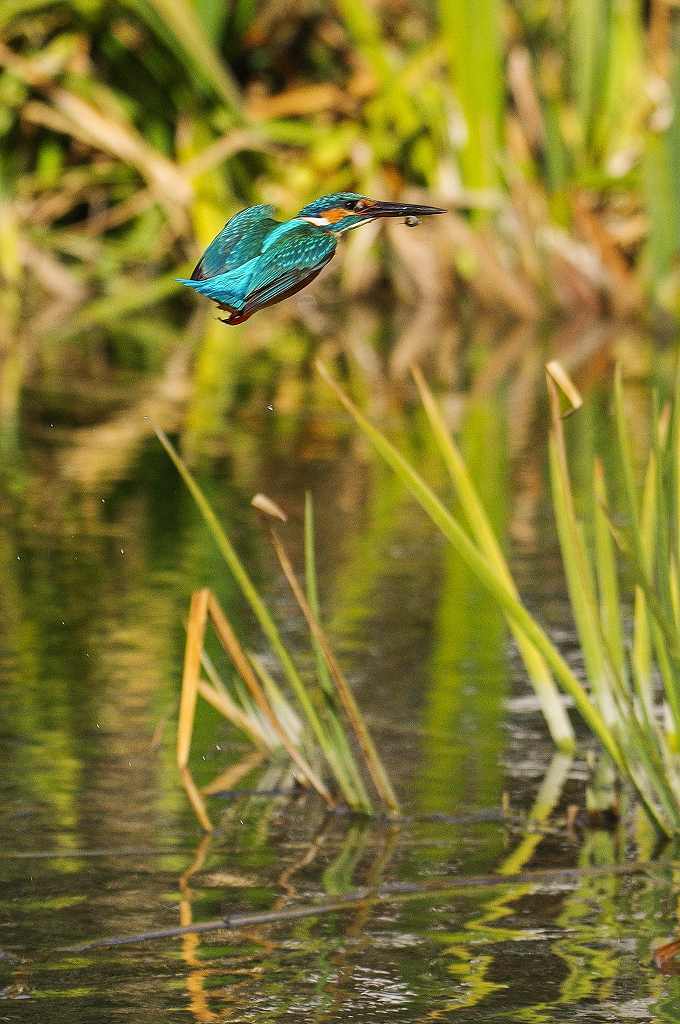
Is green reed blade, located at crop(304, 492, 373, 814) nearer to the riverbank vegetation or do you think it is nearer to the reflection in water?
the reflection in water

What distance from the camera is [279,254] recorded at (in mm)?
2031

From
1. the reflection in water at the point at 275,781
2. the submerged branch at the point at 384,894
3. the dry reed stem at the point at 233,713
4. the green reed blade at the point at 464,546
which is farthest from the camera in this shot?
the dry reed stem at the point at 233,713

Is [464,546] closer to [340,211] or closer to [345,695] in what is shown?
[345,695]

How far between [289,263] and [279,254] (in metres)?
0.02

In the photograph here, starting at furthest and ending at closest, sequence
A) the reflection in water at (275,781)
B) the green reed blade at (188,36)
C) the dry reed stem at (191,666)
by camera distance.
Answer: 1. the green reed blade at (188,36)
2. the dry reed stem at (191,666)
3. the reflection in water at (275,781)

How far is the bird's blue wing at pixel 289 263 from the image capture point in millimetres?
2000

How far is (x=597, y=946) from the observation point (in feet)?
9.27

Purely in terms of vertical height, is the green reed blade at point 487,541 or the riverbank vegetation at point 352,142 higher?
the riverbank vegetation at point 352,142

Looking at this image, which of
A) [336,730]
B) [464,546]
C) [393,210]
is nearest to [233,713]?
[336,730]

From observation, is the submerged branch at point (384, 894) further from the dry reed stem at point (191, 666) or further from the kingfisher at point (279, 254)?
the kingfisher at point (279, 254)

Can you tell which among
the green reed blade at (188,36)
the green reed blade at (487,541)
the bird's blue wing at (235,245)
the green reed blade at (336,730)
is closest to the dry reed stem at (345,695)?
the green reed blade at (336,730)

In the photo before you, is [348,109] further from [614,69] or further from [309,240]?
[309,240]

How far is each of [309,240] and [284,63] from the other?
508 inches

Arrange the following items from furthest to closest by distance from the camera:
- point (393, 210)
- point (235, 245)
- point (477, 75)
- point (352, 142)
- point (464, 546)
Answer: point (352, 142)
point (477, 75)
point (464, 546)
point (235, 245)
point (393, 210)
